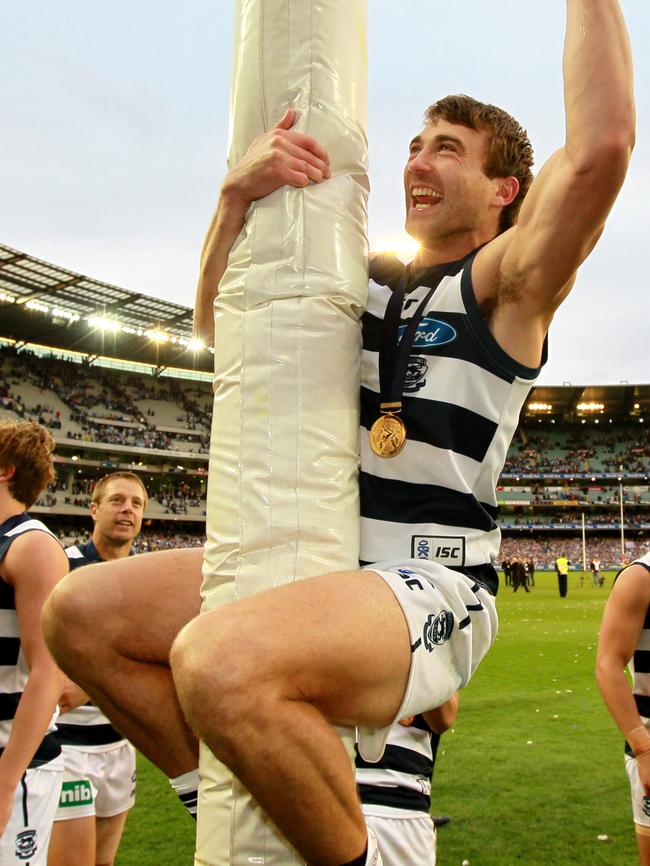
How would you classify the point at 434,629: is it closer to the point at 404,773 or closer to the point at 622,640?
the point at 404,773

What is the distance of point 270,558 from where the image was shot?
204 centimetres

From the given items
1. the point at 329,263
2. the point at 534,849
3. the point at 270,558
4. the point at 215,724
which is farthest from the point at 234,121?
the point at 534,849

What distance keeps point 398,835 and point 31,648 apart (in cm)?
173

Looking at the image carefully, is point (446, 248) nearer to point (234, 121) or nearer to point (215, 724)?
point (234, 121)

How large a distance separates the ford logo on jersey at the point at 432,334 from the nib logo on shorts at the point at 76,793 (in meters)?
3.81

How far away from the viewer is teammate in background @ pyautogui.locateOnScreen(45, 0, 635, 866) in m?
1.76

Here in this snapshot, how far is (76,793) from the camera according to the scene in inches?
187

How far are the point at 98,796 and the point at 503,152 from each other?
4.58 m

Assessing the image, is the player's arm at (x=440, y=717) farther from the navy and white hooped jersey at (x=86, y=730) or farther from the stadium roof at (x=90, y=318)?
the stadium roof at (x=90, y=318)

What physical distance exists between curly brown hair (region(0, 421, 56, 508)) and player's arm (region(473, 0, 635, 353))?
2538mm

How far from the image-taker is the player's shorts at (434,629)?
6.62 feet

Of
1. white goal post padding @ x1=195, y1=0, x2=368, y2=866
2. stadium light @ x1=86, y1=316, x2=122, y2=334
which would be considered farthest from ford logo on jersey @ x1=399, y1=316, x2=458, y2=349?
stadium light @ x1=86, y1=316, x2=122, y2=334

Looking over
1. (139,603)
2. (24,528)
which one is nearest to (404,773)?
(139,603)

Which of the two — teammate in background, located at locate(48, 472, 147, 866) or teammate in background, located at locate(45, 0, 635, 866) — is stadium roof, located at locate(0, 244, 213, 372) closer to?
teammate in background, located at locate(48, 472, 147, 866)
